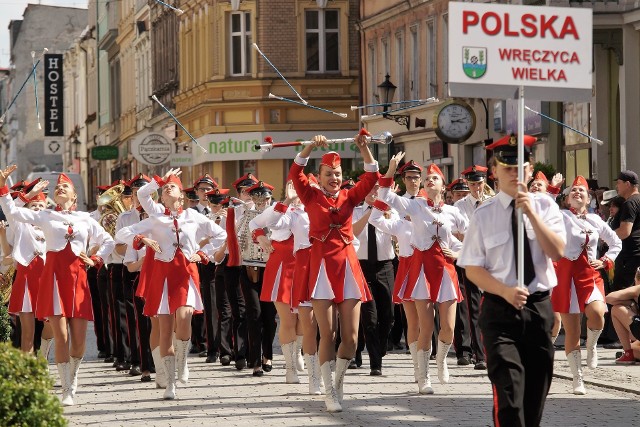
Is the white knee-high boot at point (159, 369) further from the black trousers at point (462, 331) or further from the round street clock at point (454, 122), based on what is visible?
the round street clock at point (454, 122)

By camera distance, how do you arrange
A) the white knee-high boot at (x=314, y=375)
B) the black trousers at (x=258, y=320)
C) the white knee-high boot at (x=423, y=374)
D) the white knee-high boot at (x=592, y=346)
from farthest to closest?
the black trousers at (x=258, y=320) → the white knee-high boot at (x=592, y=346) → the white knee-high boot at (x=314, y=375) → the white knee-high boot at (x=423, y=374)

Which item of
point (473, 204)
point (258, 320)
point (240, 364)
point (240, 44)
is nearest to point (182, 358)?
point (258, 320)

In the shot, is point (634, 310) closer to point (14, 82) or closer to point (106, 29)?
point (106, 29)

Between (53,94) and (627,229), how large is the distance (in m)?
74.0

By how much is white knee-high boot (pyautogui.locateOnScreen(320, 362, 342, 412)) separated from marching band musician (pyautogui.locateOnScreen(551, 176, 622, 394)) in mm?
2433

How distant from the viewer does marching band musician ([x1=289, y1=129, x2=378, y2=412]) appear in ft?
46.2

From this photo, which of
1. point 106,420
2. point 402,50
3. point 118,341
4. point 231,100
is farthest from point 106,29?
point 106,420

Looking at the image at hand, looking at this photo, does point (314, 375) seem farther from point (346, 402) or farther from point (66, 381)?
point (66, 381)

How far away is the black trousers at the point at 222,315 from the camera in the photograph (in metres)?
19.6

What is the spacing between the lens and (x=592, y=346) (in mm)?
16719

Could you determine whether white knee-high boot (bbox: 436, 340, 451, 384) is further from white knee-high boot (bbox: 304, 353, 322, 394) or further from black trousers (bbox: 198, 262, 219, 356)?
black trousers (bbox: 198, 262, 219, 356)

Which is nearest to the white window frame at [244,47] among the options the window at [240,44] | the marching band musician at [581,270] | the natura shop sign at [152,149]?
the window at [240,44]

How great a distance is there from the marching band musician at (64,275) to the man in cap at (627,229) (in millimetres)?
6433

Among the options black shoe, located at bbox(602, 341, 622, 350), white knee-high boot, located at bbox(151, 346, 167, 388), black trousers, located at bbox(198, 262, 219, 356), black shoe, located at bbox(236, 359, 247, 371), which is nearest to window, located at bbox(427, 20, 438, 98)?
black shoe, located at bbox(602, 341, 622, 350)
